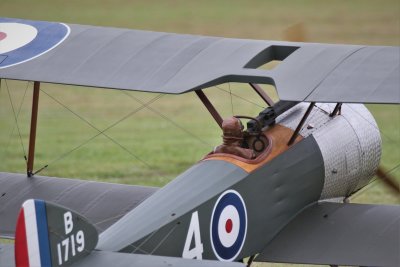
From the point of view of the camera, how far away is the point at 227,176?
9.33 meters

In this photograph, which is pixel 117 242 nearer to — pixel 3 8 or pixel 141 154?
pixel 141 154

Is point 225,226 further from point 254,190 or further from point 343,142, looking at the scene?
point 343,142

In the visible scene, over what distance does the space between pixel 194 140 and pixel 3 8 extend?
455 inches

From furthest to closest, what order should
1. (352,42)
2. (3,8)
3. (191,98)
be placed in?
1. (3,8)
2. (352,42)
3. (191,98)

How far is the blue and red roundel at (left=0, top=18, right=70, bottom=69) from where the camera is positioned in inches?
432

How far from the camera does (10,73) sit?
1066 cm

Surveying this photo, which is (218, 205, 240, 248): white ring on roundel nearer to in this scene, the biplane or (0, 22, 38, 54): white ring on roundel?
the biplane

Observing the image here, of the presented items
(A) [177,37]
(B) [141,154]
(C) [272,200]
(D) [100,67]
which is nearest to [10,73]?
(D) [100,67]

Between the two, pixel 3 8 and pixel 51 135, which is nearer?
pixel 51 135

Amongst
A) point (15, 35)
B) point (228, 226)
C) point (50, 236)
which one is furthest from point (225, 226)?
point (15, 35)

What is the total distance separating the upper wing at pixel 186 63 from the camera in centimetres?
919

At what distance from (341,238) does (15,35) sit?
12.1ft

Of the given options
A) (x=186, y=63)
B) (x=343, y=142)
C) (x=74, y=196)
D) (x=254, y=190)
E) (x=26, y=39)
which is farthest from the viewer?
(x=26, y=39)

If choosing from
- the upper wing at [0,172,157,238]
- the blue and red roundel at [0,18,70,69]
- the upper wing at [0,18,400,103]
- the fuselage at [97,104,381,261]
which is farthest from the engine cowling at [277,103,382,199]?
the blue and red roundel at [0,18,70,69]
